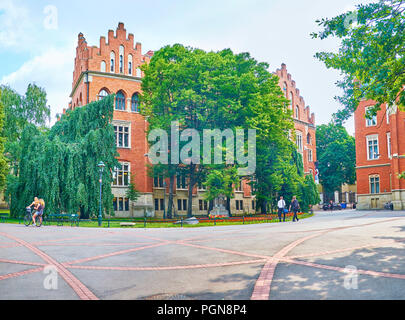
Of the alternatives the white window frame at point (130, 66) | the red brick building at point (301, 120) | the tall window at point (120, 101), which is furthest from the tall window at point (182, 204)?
the red brick building at point (301, 120)

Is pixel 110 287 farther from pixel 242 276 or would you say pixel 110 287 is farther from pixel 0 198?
pixel 0 198

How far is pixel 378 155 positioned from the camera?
46.7 metres

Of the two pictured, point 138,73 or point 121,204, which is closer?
point 121,204

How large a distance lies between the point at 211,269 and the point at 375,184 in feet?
144

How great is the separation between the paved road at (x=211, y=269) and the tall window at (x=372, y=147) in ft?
125

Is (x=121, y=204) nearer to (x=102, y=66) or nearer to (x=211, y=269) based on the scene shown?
(x=102, y=66)

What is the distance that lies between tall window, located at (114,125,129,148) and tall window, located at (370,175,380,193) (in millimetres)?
29821

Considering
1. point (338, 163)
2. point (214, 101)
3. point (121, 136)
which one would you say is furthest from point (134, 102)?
point (338, 163)

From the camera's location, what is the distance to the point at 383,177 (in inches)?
1813

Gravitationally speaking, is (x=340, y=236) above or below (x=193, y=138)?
below

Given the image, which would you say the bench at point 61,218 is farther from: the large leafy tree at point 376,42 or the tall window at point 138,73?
the tall window at point 138,73
